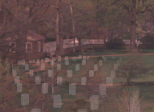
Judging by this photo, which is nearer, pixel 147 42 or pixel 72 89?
pixel 72 89

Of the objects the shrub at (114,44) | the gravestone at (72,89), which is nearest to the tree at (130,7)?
the shrub at (114,44)

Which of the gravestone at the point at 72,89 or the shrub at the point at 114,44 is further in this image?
the shrub at the point at 114,44

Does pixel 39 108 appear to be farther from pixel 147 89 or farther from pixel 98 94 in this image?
pixel 147 89

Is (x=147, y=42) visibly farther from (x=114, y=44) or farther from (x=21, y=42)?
(x=21, y=42)

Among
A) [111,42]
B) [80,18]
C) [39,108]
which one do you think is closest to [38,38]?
[111,42]

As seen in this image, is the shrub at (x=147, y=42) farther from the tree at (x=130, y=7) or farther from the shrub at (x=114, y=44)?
the shrub at (x=114, y=44)

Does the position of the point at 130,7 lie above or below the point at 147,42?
above

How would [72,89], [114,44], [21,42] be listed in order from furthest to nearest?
1. [114,44]
2. [21,42]
3. [72,89]

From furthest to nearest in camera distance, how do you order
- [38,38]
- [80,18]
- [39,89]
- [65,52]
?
[80,18]
[65,52]
[38,38]
[39,89]

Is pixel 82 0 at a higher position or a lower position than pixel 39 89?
higher

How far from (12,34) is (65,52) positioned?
122ft

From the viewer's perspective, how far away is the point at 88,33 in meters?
87.7

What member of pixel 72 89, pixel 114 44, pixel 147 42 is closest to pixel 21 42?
pixel 72 89

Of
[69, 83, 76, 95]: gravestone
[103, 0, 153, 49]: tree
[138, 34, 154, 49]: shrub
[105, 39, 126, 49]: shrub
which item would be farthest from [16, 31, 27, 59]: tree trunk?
[105, 39, 126, 49]: shrub
